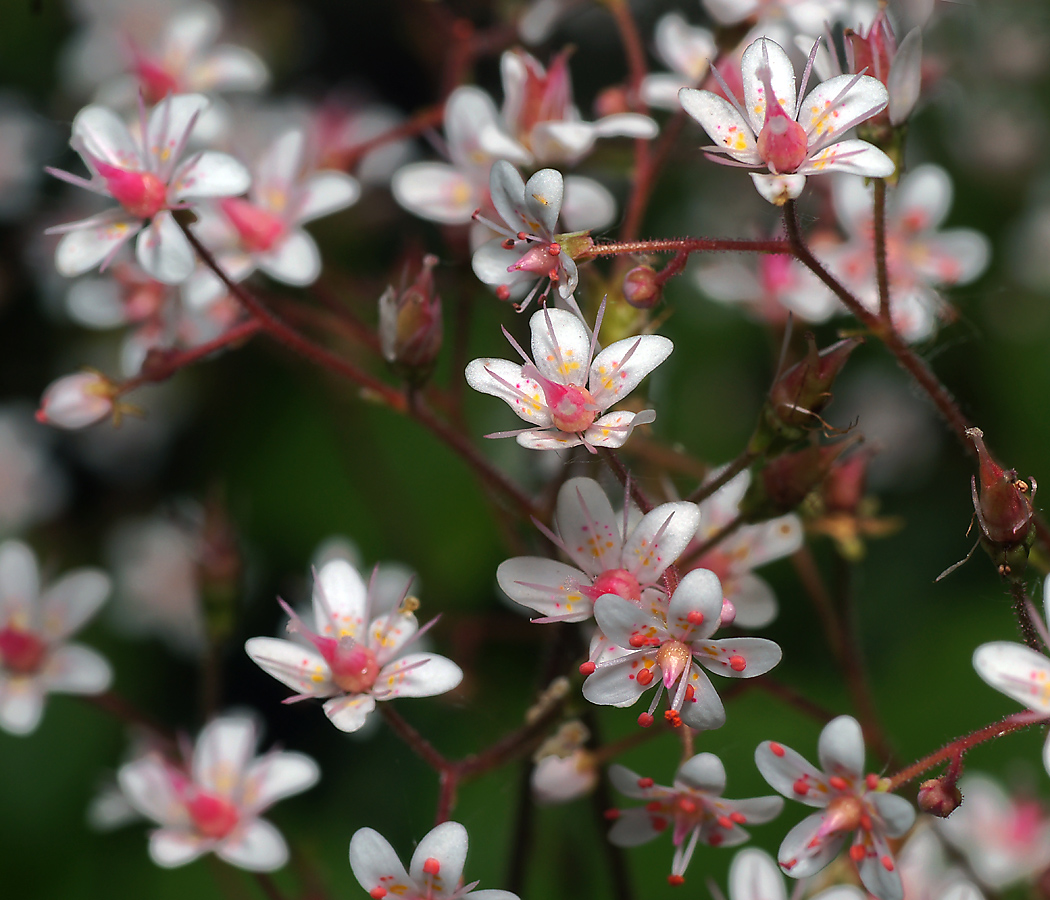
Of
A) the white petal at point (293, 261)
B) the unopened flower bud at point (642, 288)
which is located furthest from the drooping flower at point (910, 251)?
the white petal at point (293, 261)

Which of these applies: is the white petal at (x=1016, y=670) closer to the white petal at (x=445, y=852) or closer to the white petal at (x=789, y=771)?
the white petal at (x=789, y=771)

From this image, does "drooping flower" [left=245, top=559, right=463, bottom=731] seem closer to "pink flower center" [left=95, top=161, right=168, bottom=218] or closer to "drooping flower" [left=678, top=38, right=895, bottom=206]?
"pink flower center" [left=95, top=161, right=168, bottom=218]

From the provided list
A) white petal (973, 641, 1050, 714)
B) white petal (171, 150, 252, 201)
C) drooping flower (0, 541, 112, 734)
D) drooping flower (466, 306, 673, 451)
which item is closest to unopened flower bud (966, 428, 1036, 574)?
white petal (973, 641, 1050, 714)

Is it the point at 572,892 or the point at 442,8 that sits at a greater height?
the point at 442,8

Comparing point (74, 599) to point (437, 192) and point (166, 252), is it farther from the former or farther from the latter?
point (437, 192)

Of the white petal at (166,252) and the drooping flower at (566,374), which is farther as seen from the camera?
the white petal at (166,252)

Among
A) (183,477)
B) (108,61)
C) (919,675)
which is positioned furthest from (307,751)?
(108,61)

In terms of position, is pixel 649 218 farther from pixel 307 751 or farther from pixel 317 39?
pixel 307 751
